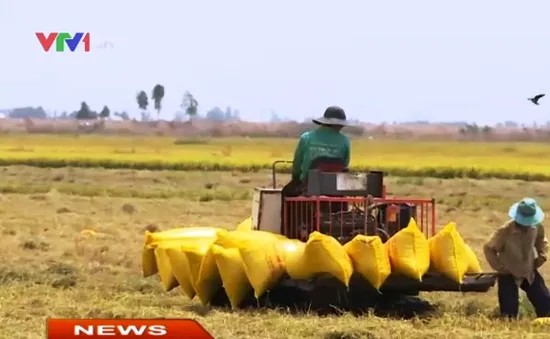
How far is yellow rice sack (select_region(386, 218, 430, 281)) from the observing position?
9609 mm

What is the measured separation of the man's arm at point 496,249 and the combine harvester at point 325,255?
14 cm

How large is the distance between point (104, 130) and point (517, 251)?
284 ft

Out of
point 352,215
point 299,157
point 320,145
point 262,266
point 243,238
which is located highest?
point 320,145

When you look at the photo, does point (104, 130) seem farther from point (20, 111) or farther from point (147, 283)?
point (147, 283)

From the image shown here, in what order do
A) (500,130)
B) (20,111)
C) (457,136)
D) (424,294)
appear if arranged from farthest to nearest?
(20,111), (500,130), (457,136), (424,294)

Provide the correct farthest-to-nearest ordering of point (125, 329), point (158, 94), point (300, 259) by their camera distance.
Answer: point (158, 94)
point (300, 259)
point (125, 329)

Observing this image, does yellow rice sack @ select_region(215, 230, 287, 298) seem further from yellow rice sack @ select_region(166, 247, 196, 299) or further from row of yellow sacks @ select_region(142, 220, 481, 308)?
yellow rice sack @ select_region(166, 247, 196, 299)

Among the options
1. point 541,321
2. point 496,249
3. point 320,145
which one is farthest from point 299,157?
point 541,321

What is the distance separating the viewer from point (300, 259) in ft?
32.0

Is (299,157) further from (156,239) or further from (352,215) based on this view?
(156,239)

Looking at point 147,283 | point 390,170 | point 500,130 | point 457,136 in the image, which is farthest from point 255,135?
point 147,283

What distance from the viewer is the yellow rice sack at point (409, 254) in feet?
31.5

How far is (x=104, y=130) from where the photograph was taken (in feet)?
311

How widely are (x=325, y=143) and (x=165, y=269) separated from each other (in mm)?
1984
